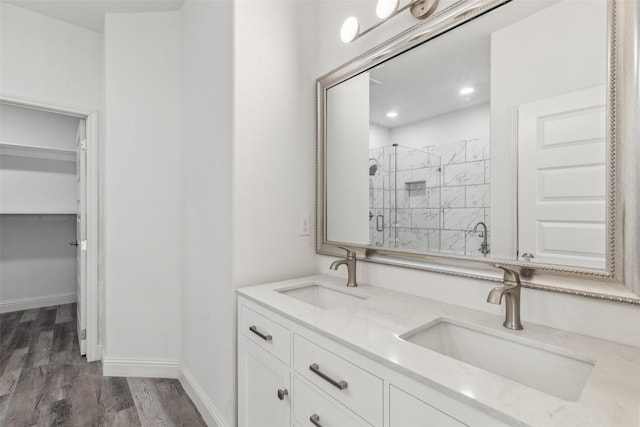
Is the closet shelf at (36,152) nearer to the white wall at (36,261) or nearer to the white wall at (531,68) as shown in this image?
the white wall at (36,261)

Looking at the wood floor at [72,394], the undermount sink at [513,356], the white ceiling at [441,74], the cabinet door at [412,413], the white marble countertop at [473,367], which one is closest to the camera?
the white marble countertop at [473,367]

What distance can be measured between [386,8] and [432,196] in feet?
2.77

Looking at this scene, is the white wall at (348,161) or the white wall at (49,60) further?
the white wall at (49,60)

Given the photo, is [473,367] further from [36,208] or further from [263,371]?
[36,208]

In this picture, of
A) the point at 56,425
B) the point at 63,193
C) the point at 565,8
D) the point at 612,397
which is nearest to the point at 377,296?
the point at 612,397

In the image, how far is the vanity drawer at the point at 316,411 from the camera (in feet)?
3.08

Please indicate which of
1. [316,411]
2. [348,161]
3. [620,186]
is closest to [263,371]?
[316,411]

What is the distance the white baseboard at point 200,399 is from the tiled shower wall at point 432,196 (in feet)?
4.20

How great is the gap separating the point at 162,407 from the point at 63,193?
10.7 feet

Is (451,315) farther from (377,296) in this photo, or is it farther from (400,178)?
(400,178)

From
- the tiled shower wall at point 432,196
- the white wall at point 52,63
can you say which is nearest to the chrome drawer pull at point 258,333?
the tiled shower wall at point 432,196

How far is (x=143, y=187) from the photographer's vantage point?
7.69 ft

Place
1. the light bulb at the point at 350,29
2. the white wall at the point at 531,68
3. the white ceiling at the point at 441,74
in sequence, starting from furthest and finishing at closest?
the light bulb at the point at 350,29
the white ceiling at the point at 441,74
the white wall at the point at 531,68

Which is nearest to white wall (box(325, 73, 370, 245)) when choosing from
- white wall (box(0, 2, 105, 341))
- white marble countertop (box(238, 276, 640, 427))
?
white marble countertop (box(238, 276, 640, 427))
